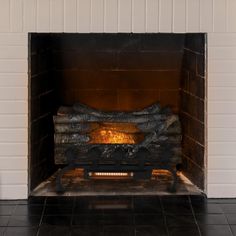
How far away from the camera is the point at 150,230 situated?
2566mm

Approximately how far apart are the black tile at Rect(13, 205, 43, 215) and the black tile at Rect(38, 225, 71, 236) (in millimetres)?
216

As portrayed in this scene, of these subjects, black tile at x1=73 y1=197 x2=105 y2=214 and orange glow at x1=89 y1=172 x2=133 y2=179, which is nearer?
black tile at x1=73 y1=197 x2=105 y2=214

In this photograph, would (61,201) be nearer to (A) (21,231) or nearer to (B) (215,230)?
(A) (21,231)

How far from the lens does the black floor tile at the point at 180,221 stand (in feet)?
8.68

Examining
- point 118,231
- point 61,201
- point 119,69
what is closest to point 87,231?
point 118,231

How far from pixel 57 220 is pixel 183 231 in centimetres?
61

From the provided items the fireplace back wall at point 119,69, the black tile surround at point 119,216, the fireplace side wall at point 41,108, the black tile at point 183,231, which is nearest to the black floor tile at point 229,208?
the black tile surround at point 119,216

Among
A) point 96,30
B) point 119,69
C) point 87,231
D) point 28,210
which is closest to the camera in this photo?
point 87,231

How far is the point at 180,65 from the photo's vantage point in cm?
338

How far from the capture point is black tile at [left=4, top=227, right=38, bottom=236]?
252 cm

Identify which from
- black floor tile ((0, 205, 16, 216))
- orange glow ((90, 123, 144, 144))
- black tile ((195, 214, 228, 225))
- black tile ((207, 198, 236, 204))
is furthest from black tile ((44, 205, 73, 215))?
black tile ((207, 198, 236, 204))

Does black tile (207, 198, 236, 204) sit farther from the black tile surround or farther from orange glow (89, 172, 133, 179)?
orange glow (89, 172, 133, 179)

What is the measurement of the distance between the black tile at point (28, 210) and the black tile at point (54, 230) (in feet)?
0.71

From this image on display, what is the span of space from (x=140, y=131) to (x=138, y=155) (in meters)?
0.19
